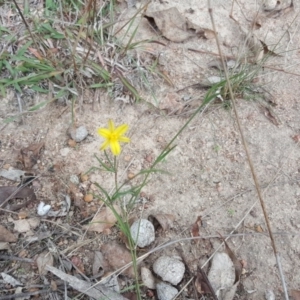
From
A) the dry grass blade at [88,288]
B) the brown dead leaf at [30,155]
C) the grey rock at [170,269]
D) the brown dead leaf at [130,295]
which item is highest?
the brown dead leaf at [30,155]

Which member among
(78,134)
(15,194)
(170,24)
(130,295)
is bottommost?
(130,295)

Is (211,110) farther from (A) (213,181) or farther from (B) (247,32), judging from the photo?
(B) (247,32)

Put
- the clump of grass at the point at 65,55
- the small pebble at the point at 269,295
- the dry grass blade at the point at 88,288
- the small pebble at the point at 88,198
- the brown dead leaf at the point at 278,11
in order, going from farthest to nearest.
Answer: the brown dead leaf at the point at 278,11, the clump of grass at the point at 65,55, the small pebble at the point at 88,198, the small pebble at the point at 269,295, the dry grass blade at the point at 88,288

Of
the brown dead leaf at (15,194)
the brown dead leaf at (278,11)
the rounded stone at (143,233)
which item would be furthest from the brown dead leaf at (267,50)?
the brown dead leaf at (15,194)

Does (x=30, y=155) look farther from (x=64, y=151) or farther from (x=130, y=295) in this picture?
(x=130, y=295)

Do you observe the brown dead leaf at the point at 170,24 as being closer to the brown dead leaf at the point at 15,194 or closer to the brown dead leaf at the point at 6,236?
the brown dead leaf at the point at 15,194

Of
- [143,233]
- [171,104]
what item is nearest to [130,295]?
[143,233]
